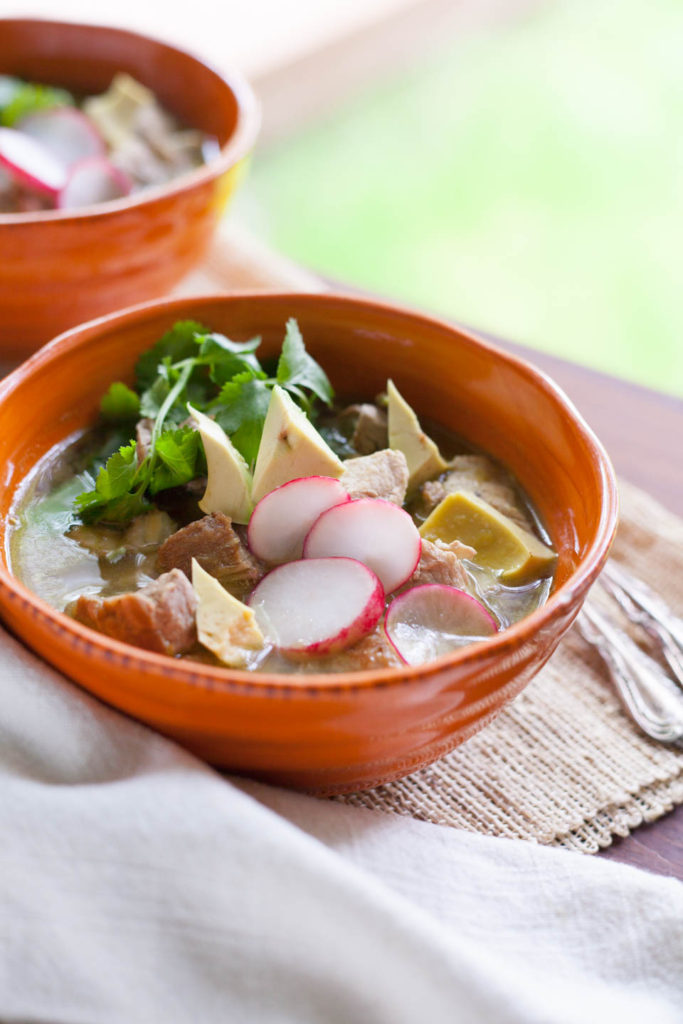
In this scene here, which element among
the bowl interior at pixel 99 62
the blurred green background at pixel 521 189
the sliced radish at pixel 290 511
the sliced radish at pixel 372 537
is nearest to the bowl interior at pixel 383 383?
the sliced radish at pixel 372 537

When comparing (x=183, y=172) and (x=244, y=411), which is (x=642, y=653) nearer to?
(x=244, y=411)

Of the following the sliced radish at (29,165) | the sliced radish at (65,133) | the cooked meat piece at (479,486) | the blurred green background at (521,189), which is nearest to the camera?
the cooked meat piece at (479,486)

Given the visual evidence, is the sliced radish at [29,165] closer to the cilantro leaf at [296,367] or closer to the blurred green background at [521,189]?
the cilantro leaf at [296,367]

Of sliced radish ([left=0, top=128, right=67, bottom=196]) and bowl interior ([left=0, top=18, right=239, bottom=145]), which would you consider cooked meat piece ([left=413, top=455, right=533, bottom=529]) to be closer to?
sliced radish ([left=0, top=128, right=67, bottom=196])

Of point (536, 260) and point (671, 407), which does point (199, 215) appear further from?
point (536, 260)

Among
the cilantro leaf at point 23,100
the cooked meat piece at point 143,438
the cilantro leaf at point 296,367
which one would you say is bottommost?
the cilantro leaf at point 23,100

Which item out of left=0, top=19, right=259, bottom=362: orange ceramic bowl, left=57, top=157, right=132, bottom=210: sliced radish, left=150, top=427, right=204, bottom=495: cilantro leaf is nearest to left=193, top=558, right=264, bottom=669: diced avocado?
left=150, top=427, right=204, bottom=495: cilantro leaf

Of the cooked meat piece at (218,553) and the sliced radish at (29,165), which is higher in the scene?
the cooked meat piece at (218,553)

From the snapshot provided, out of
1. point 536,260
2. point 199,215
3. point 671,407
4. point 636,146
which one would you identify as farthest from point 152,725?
point 636,146
